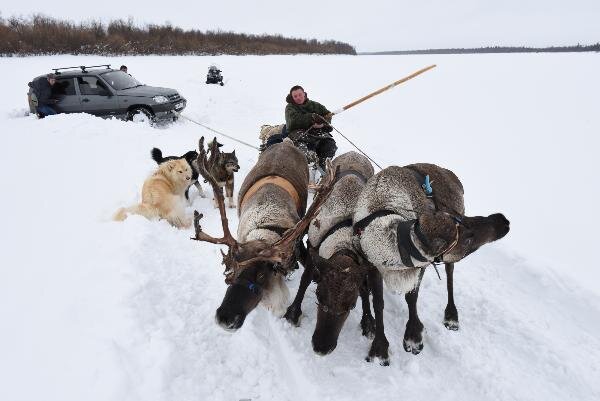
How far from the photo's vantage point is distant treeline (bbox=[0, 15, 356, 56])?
1286 inches

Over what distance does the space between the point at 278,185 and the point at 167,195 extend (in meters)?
2.45

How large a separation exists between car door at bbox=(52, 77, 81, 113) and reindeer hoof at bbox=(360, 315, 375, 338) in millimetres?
12894

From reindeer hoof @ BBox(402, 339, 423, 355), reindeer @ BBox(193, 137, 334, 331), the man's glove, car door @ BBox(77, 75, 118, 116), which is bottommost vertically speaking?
reindeer hoof @ BBox(402, 339, 423, 355)

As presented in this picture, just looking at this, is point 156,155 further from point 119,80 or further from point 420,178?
point 119,80

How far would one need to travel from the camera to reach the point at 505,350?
161 inches

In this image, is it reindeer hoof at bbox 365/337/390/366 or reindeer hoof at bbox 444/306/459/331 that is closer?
reindeer hoof at bbox 365/337/390/366

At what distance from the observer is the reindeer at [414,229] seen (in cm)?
301

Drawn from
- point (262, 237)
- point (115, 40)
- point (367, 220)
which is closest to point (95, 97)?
point (262, 237)

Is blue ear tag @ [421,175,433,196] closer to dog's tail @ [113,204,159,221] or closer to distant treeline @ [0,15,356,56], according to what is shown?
dog's tail @ [113,204,159,221]

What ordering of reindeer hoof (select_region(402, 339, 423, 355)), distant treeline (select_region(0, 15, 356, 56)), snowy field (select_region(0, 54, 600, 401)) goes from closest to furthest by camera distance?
1. snowy field (select_region(0, 54, 600, 401))
2. reindeer hoof (select_region(402, 339, 423, 355))
3. distant treeline (select_region(0, 15, 356, 56))

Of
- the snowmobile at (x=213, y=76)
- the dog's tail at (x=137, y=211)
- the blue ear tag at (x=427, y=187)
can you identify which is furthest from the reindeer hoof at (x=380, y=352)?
the snowmobile at (x=213, y=76)

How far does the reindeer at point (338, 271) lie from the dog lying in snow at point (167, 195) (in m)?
2.84

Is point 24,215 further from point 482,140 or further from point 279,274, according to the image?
point 482,140

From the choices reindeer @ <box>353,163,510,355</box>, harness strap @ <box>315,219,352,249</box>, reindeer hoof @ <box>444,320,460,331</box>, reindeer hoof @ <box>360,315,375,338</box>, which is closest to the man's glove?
reindeer @ <box>353,163,510,355</box>
